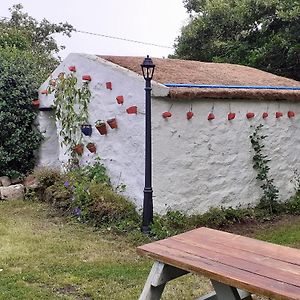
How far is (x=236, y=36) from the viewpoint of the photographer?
13.7 meters

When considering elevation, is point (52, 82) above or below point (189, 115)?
above

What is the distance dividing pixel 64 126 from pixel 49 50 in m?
15.8

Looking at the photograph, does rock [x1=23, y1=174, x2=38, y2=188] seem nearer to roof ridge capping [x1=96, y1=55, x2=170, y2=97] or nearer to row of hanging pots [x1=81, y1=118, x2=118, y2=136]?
row of hanging pots [x1=81, y1=118, x2=118, y2=136]

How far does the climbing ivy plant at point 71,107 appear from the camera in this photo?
791cm

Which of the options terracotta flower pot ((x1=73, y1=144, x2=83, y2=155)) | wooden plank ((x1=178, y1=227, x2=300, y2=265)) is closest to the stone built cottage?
terracotta flower pot ((x1=73, y1=144, x2=83, y2=155))

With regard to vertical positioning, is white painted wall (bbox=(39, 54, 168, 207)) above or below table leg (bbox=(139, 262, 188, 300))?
above

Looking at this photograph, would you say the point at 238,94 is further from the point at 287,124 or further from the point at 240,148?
the point at 287,124

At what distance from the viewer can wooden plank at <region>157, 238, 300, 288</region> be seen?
8.36 feet

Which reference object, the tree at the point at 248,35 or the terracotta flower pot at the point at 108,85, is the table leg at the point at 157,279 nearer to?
the terracotta flower pot at the point at 108,85

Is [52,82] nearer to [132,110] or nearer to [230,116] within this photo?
[132,110]

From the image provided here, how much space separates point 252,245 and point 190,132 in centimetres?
380

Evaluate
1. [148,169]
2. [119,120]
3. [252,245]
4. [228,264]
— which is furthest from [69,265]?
[119,120]

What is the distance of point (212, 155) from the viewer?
7090 millimetres

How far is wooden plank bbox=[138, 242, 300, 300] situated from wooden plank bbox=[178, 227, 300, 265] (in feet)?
1.09
